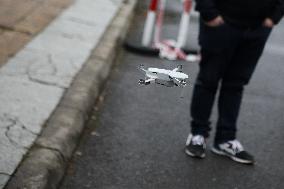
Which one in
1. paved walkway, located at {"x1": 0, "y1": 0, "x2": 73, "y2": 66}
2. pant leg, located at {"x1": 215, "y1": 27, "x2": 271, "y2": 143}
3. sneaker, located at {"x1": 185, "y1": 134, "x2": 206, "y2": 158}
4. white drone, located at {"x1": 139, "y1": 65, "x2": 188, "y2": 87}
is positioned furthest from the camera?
paved walkway, located at {"x1": 0, "y1": 0, "x2": 73, "y2": 66}

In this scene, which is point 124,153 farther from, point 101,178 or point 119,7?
point 119,7

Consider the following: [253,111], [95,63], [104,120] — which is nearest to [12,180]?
[104,120]

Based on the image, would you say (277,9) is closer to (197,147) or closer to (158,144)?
(197,147)

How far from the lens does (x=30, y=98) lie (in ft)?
13.7

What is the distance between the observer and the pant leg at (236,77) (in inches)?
142

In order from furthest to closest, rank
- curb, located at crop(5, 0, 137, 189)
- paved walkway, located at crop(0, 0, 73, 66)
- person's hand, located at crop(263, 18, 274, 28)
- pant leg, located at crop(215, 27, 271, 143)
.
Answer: paved walkway, located at crop(0, 0, 73, 66), pant leg, located at crop(215, 27, 271, 143), person's hand, located at crop(263, 18, 274, 28), curb, located at crop(5, 0, 137, 189)

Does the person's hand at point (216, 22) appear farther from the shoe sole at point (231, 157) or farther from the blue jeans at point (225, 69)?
the shoe sole at point (231, 157)

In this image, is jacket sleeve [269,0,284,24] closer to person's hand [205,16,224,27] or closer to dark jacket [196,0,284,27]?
dark jacket [196,0,284,27]

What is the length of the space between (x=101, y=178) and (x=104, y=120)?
92 centimetres

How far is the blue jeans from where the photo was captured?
355cm

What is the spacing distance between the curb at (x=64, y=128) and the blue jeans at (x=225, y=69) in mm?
838

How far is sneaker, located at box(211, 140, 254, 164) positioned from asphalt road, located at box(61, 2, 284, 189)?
40 mm

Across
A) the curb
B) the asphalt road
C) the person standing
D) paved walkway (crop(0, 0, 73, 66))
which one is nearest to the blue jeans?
the person standing

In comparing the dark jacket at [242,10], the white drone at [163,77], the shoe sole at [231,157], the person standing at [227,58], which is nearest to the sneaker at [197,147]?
the person standing at [227,58]
